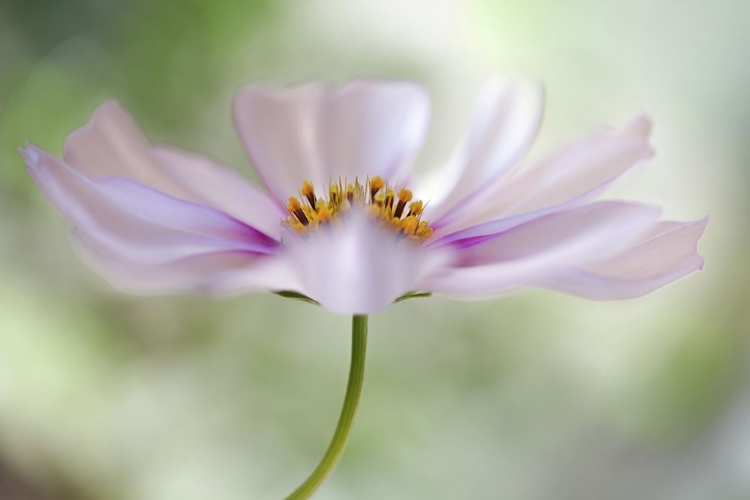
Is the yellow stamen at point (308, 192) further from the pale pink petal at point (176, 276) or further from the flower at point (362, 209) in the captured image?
the pale pink petal at point (176, 276)

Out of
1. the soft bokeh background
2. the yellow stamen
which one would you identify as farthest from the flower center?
the soft bokeh background

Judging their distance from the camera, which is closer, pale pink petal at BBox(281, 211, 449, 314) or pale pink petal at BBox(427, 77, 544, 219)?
pale pink petal at BBox(281, 211, 449, 314)

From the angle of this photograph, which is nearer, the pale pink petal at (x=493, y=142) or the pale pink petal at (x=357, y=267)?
the pale pink petal at (x=357, y=267)

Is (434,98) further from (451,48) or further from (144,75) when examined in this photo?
(144,75)

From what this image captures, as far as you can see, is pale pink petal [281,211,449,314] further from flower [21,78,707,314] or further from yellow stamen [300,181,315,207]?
yellow stamen [300,181,315,207]

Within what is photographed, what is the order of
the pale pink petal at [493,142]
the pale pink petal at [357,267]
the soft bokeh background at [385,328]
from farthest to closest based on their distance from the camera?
1. the soft bokeh background at [385,328]
2. the pale pink petal at [493,142]
3. the pale pink petal at [357,267]

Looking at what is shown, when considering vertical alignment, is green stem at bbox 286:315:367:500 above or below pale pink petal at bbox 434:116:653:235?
below

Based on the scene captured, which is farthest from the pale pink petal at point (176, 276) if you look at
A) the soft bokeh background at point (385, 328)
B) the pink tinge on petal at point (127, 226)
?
the soft bokeh background at point (385, 328)

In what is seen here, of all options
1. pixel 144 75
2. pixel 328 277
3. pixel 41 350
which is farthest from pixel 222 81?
pixel 328 277
